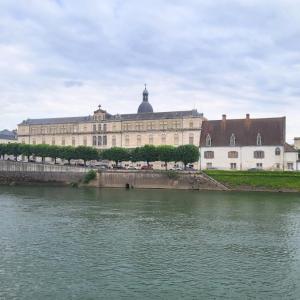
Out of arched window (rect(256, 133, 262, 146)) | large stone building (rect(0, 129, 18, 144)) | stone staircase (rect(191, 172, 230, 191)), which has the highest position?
large stone building (rect(0, 129, 18, 144))

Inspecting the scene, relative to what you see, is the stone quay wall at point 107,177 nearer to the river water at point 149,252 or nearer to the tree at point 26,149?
the tree at point 26,149

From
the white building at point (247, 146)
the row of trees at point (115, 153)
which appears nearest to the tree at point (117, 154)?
the row of trees at point (115, 153)

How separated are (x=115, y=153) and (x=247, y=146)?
27501mm

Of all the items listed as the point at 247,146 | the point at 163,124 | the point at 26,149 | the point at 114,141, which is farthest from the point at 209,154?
the point at 26,149

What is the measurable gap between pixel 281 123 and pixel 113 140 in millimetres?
40502

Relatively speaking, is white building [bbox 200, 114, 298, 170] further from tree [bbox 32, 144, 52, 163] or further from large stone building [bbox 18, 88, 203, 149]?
tree [bbox 32, 144, 52, 163]

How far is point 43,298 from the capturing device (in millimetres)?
20281

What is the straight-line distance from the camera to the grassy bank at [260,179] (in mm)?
72125

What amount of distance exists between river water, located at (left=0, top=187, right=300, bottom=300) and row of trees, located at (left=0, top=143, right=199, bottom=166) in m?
37.4

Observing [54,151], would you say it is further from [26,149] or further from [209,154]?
[209,154]

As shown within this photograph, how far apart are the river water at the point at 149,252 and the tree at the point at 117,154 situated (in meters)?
44.0

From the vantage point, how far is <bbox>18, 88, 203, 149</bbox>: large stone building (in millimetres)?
101188

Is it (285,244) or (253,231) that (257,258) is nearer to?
(285,244)

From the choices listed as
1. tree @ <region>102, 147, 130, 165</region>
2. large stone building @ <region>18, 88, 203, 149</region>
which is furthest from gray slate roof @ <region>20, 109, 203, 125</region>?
tree @ <region>102, 147, 130, 165</region>
